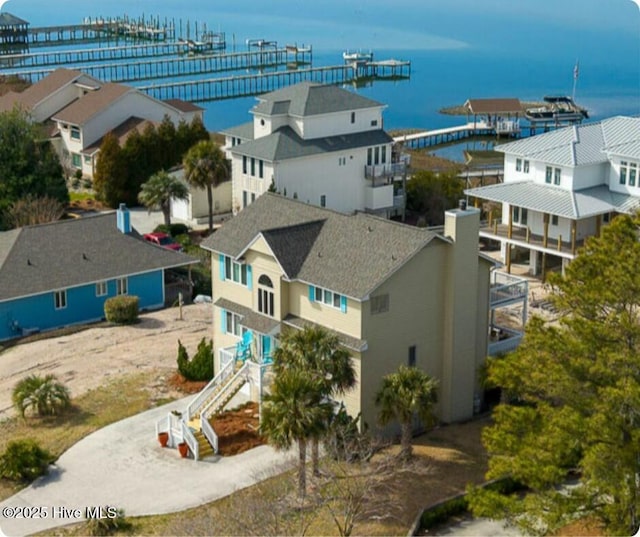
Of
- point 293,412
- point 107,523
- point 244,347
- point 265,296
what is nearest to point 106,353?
point 244,347

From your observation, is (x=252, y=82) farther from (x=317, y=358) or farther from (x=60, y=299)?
(x=317, y=358)

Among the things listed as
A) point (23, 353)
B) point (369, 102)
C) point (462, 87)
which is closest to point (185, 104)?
point (369, 102)

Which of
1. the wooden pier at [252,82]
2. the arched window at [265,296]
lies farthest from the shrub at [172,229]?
the wooden pier at [252,82]

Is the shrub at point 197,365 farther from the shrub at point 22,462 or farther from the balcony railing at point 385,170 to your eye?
the balcony railing at point 385,170

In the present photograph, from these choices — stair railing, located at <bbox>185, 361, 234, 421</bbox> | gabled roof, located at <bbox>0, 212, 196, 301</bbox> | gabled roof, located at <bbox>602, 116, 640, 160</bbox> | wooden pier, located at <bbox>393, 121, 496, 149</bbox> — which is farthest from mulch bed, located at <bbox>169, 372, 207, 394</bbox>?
wooden pier, located at <bbox>393, 121, 496, 149</bbox>

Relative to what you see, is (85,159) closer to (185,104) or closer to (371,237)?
(185,104)
